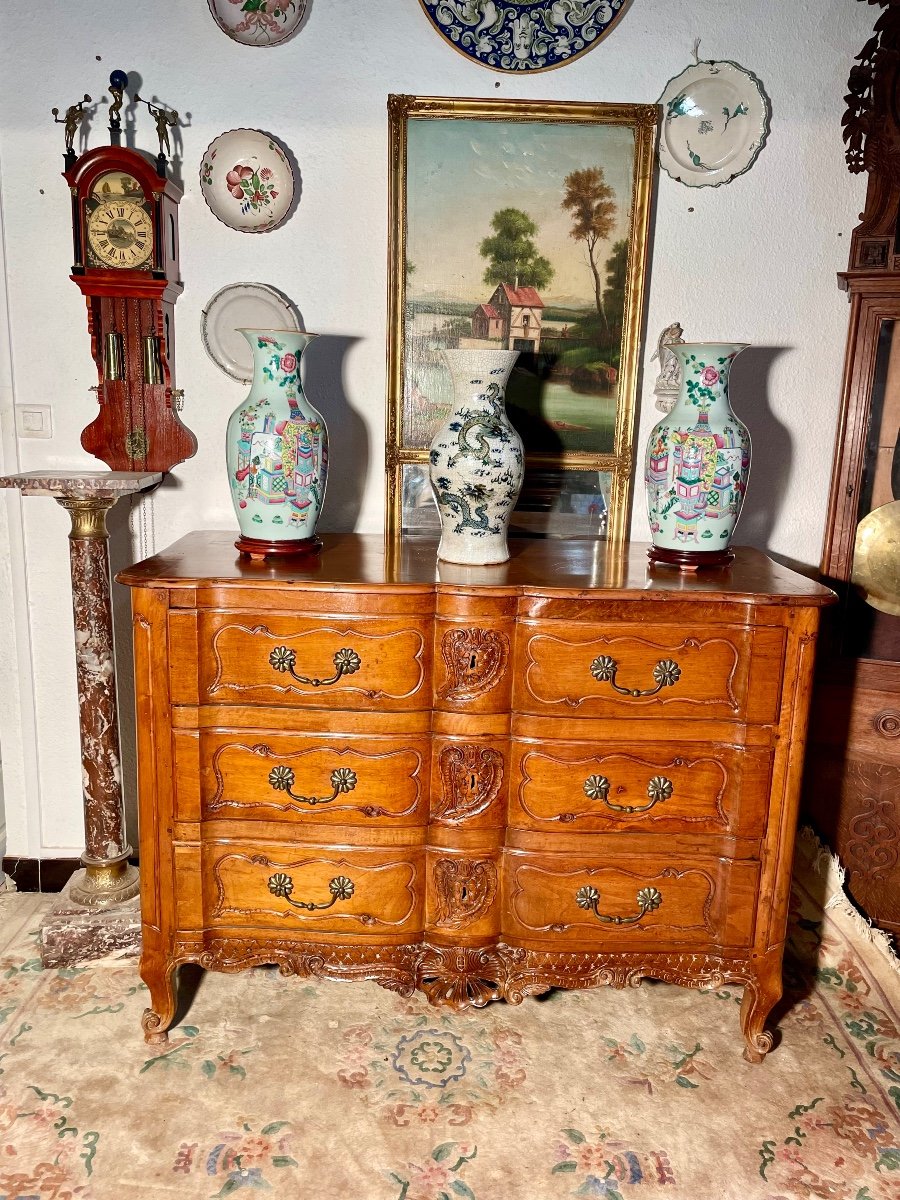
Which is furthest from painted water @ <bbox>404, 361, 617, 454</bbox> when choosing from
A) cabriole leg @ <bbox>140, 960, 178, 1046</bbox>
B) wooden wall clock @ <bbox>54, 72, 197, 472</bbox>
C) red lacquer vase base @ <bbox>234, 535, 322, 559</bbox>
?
cabriole leg @ <bbox>140, 960, 178, 1046</bbox>

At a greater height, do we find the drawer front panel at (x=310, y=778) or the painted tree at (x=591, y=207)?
the painted tree at (x=591, y=207)

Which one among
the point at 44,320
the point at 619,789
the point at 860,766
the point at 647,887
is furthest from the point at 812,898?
the point at 44,320

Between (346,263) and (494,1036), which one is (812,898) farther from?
(346,263)

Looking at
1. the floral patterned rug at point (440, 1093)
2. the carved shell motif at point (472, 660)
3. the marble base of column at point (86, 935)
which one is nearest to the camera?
the floral patterned rug at point (440, 1093)

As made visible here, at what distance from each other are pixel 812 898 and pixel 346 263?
236 centimetres

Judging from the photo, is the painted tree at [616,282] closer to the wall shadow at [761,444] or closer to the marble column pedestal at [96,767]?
the wall shadow at [761,444]

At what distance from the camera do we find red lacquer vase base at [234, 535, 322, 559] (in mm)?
2180

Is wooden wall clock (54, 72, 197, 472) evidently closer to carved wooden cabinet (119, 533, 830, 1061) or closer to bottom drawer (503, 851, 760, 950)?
carved wooden cabinet (119, 533, 830, 1061)

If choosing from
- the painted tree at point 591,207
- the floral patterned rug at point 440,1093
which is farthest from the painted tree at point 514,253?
the floral patterned rug at point 440,1093

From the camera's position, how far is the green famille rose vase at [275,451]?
6.97ft

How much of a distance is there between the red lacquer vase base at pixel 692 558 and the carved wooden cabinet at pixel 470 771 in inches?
2.6

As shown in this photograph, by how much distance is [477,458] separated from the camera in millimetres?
2129

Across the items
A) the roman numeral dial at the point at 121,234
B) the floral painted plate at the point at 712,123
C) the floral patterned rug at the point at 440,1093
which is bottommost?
the floral patterned rug at the point at 440,1093

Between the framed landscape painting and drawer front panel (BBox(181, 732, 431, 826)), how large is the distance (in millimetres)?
831
